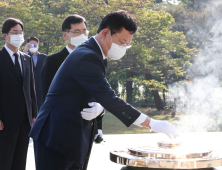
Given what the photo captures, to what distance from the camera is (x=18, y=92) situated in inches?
123

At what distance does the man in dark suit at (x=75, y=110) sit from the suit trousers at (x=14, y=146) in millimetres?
1192

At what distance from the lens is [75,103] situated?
184 cm

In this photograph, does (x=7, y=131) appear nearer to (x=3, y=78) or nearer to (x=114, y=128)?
(x=3, y=78)

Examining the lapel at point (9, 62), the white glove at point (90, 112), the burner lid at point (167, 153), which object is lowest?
the burner lid at point (167, 153)

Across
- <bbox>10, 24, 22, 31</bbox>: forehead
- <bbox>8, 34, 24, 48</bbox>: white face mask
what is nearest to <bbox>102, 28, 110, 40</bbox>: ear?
<bbox>8, 34, 24, 48</bbox>: white face mask

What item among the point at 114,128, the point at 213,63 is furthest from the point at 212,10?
the point at 114,128

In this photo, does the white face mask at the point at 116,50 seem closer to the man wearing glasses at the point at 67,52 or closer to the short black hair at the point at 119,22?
the short black hair at the point at 119,22

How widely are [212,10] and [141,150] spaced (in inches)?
576

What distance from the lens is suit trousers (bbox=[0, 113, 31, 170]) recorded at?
9.78 ft

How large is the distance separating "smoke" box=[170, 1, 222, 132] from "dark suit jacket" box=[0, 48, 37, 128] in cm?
1101

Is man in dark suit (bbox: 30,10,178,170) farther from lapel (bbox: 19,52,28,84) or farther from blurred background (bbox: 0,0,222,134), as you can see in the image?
blurred background (bbox: 0,0,222,134)

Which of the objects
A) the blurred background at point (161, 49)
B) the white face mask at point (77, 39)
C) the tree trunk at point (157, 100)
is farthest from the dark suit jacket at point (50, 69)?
the tree trunk at point (157, 100)

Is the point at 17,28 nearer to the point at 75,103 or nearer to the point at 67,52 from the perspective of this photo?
the point at 67,52

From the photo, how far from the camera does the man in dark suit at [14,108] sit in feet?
9.86
